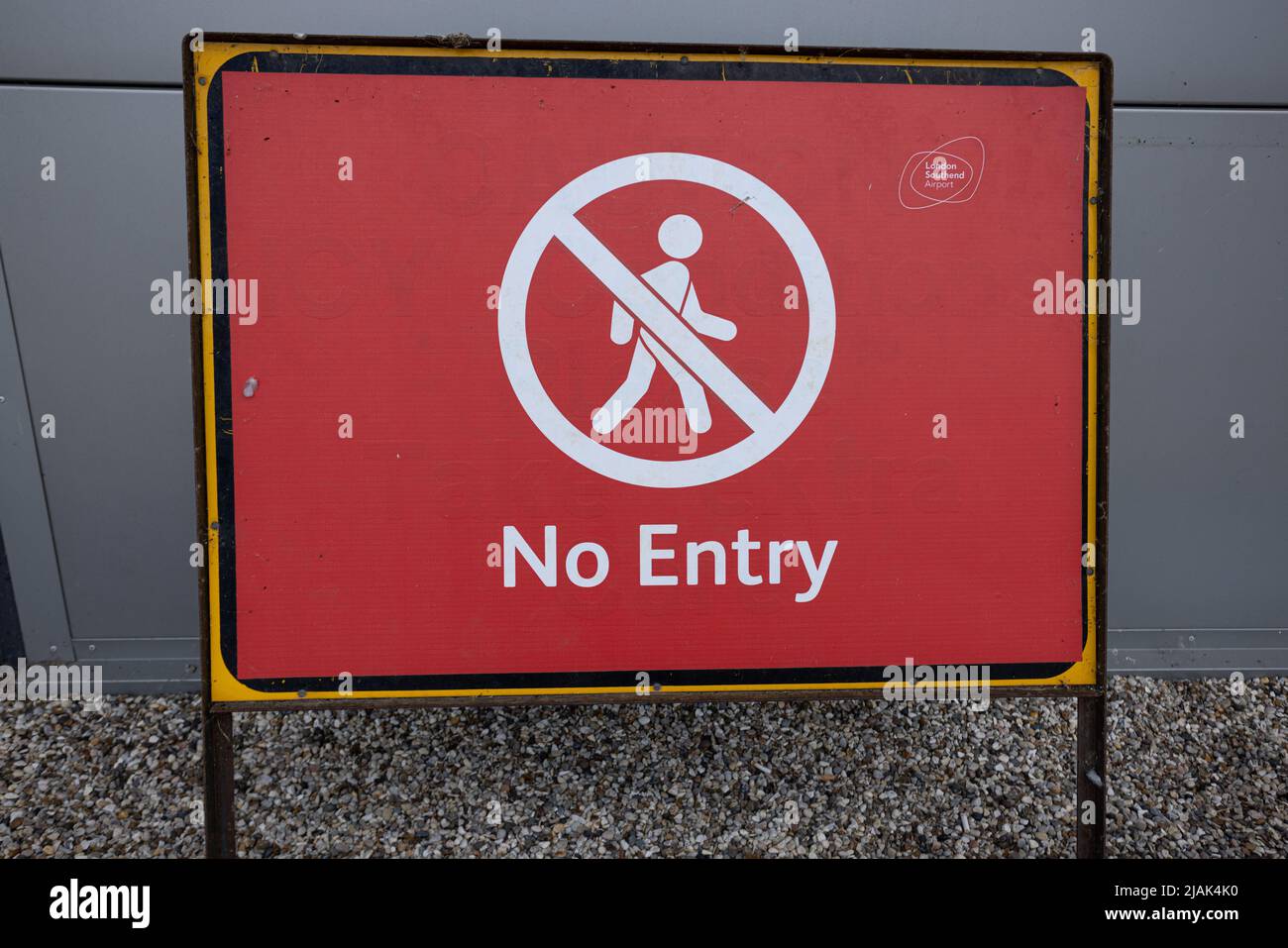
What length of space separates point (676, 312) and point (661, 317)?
0.04 m

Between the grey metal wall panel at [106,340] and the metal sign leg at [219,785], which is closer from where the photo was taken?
the metal sign leg at [219,785]

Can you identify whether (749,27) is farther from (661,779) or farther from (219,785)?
(219,785)

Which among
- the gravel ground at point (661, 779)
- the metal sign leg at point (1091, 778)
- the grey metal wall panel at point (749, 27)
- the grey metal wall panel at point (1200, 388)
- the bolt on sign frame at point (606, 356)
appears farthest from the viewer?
the grey metal wall panel at point (1200, 388)

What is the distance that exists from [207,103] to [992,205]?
1890 mm

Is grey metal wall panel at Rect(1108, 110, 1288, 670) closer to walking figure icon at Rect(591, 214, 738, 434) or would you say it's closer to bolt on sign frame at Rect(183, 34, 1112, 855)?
bolt on sign frame at Rect(183, 34, 1112, 855)

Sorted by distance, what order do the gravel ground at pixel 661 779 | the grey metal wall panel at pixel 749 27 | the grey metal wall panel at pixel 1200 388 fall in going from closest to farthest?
the gravel ground at pixel 661 779, the grey metal wall panel at pixel 749 27, the grey metal wall panel at pixel 1200 388

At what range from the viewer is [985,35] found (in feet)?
7.36

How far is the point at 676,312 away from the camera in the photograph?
1.52 m

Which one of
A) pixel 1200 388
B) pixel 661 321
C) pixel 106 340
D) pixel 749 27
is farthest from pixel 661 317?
pixel 1200 388

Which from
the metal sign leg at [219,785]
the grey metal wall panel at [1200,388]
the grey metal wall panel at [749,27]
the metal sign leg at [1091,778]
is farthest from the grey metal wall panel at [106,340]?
the grey metal wall panel at [1200,388]

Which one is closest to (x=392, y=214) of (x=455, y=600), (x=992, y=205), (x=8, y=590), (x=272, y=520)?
(x=272, y=520)

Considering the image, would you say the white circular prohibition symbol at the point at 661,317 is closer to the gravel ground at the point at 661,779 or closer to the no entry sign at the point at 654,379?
the no entry sign at the point at 654,379

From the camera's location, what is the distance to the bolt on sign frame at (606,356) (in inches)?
57.6

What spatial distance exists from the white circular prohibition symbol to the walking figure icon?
3 cm
